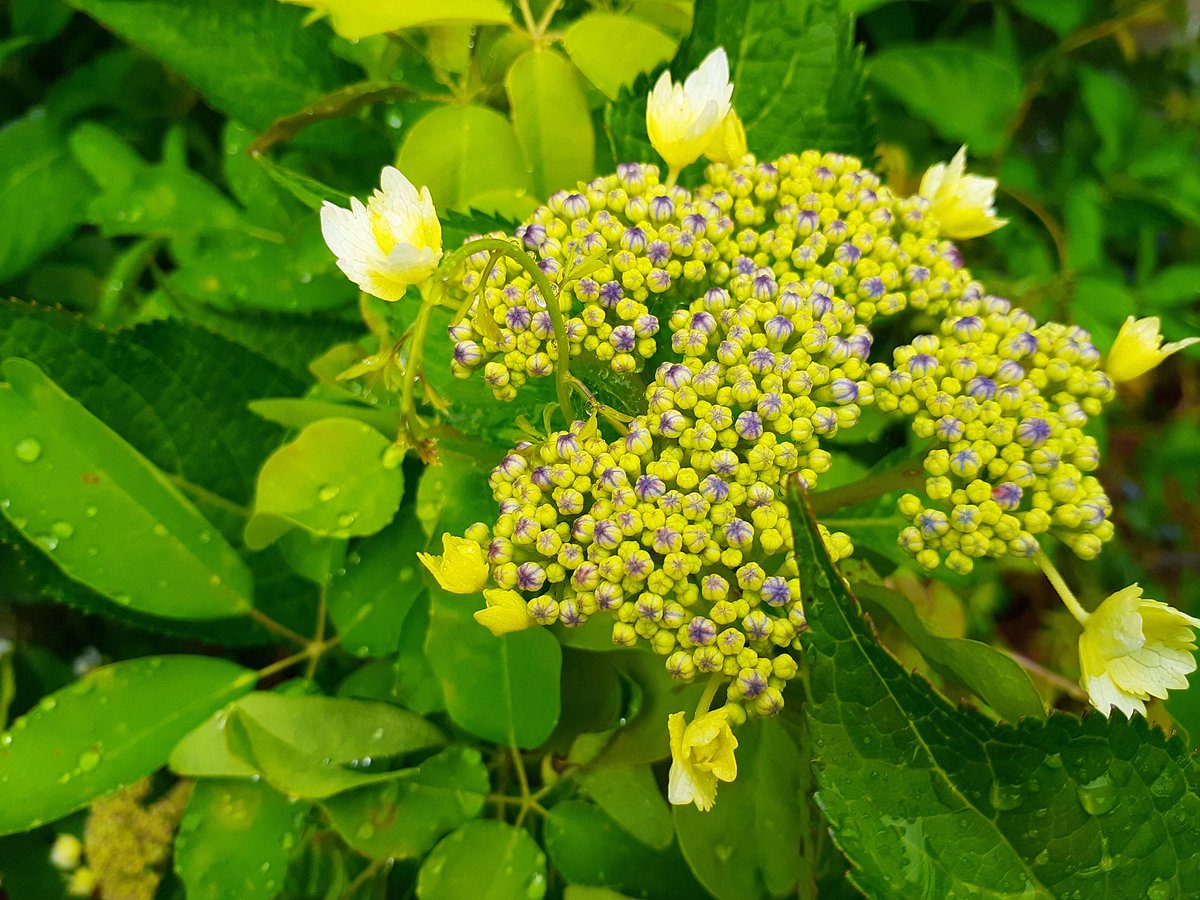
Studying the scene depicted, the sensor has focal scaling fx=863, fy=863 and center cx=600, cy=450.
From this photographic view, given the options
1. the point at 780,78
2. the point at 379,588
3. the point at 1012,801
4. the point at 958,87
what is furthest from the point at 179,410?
the point at 958,87

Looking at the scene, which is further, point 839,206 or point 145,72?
point 145,72

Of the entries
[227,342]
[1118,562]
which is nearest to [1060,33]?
[1118,562]

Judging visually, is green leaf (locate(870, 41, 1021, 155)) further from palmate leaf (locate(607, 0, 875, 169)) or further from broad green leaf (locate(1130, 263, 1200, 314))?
palmate leaf (locate(607, 0, 875, 169))

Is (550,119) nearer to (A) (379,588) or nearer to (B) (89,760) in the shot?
(A) (379,588)

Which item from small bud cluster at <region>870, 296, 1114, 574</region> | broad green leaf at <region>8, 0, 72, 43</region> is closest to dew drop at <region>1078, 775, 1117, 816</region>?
small bud cluster at <region>870, 296, 1114, 574</region>

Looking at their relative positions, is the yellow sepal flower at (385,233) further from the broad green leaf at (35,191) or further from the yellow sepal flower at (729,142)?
the broad green leaf at (35,191)

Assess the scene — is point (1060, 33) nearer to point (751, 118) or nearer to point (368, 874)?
point (751, 118)

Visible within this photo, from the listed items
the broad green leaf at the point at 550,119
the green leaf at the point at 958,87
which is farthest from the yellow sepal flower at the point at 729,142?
the green leaf at the point at 958,87
